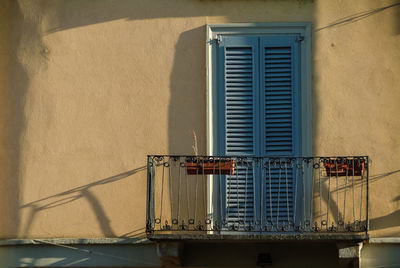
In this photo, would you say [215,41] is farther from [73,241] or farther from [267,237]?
[73,241]

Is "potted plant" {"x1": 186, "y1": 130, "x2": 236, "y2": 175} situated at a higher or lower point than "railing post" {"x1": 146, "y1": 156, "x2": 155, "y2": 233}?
higher

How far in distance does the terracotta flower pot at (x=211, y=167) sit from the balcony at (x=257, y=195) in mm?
13

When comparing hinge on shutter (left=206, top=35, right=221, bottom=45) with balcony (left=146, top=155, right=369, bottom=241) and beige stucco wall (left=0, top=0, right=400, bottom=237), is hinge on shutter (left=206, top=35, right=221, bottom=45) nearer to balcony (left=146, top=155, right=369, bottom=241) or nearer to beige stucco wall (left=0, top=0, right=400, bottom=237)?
beige stucco wall (left=0, top=0, right=400, bottom=237)

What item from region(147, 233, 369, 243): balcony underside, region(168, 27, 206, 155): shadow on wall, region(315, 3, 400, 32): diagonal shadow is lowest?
region(147, 233, 369, 243): balcony underside

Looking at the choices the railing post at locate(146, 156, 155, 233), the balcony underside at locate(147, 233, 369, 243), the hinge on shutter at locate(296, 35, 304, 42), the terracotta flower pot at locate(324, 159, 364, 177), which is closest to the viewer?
the balcony underside at locate(147, 233, 369, 243)

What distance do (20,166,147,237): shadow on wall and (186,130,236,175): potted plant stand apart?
0.79 meters

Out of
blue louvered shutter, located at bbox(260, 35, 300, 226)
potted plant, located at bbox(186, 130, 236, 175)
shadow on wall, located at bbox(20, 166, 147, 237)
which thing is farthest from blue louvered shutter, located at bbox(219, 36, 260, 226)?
shadow on wall, located at bbox(20, 166, 147, 237)

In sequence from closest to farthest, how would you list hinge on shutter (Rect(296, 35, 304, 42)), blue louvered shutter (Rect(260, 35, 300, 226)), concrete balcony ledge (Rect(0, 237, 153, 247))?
concrete balcony ledge (Rect(0, 237, 153, 247)) → blue louvered shutter (Rect(260, 35, 300, 226)) → hinge on shutter (Rect(296, 35, 304, 42))

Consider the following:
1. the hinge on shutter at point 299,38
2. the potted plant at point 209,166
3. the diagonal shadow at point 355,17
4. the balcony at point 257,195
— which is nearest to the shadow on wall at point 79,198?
the balcony at point 257,195

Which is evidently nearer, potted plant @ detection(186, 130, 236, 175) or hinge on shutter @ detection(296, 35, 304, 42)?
potted plant @ detection(186, 130, 236, 175)

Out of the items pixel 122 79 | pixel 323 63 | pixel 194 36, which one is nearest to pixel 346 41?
pixel 323 63

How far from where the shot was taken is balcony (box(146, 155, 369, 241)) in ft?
47.1

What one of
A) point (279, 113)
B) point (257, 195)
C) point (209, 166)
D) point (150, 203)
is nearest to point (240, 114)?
point (279, 113)

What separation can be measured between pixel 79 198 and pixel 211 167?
1.90 m
